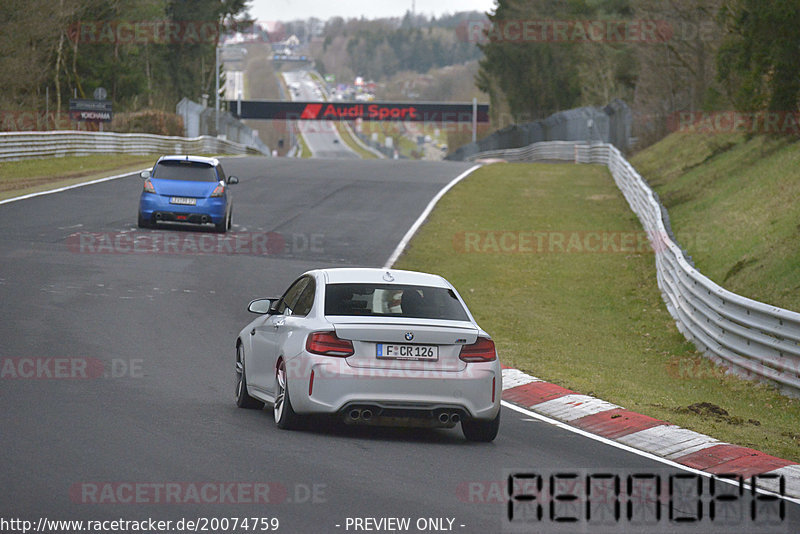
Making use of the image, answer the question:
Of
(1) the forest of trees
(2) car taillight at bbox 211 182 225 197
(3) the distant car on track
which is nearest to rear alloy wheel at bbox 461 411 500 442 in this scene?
(3) the distant car on track

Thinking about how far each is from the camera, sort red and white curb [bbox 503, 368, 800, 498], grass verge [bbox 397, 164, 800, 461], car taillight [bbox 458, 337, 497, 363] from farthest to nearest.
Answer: grass verge [bbox 397, 164, 800, 461], car taillight [bbox 458, 337, 497, 363], red and white curb [bbox 503, 368, 800, 498]

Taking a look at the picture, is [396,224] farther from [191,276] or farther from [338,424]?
[338,424]

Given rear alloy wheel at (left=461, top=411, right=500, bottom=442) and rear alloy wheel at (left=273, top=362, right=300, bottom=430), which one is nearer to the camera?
rear alloy wheel at (left=273, top=362, right=300, bottom=430)

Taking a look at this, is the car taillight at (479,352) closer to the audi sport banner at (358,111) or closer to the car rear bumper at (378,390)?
the car rear bumper at (378,390)

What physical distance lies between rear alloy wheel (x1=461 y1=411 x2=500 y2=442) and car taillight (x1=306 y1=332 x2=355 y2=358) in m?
1.12

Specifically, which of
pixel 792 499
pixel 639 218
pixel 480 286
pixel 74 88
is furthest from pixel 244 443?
pixel 74 88

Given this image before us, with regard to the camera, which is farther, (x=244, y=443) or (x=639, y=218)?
(x=639, y=218)

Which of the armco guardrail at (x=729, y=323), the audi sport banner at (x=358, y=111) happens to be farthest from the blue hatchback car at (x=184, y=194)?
the audi sport banner at (x=358, y=111)

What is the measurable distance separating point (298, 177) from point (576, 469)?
33516 mm

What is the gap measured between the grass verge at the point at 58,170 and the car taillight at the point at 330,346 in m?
23.1

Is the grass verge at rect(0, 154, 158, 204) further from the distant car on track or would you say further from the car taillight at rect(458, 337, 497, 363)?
the car taillight at rect(458, 337, 497, 363)

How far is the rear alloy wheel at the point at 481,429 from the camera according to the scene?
9.61 m

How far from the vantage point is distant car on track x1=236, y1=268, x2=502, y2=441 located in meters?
9.22

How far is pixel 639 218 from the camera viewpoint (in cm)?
3177
